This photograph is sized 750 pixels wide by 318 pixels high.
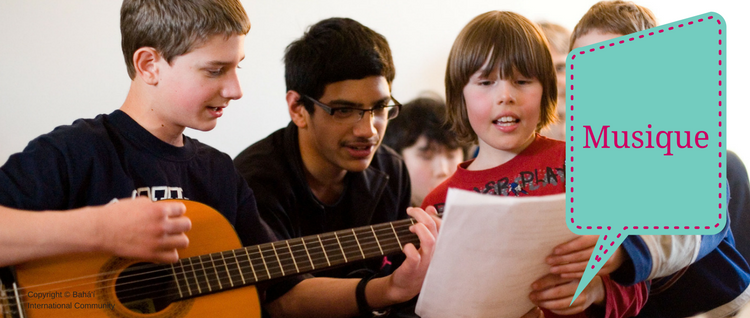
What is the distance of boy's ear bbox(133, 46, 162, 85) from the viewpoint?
1033 millimetres

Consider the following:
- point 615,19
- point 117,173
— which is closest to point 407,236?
point 117,173

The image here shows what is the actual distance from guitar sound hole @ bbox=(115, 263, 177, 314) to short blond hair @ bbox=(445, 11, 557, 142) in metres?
0.70

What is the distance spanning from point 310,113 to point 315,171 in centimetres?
16

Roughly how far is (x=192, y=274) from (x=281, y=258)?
0.16 m

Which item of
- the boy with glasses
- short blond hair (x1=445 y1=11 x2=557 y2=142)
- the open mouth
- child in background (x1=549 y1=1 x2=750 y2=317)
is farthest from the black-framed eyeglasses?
child in background (x1=549 y1=1 x2=750 y2=317)

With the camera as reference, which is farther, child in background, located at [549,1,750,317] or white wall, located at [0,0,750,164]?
white wall, located at [0,0,750,164]

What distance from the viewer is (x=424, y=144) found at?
7.13 ft

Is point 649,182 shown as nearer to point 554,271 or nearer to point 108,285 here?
point 554,271

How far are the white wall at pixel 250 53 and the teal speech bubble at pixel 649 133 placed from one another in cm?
103

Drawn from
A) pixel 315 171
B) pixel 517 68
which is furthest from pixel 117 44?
pixel 517 68

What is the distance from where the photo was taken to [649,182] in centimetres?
95

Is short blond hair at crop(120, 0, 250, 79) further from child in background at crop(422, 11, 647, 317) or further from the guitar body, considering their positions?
child in background at crop(422, 11, 647, 317)

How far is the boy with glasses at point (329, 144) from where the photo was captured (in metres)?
1.44

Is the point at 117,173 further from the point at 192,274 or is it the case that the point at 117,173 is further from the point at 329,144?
the point at 329,144
